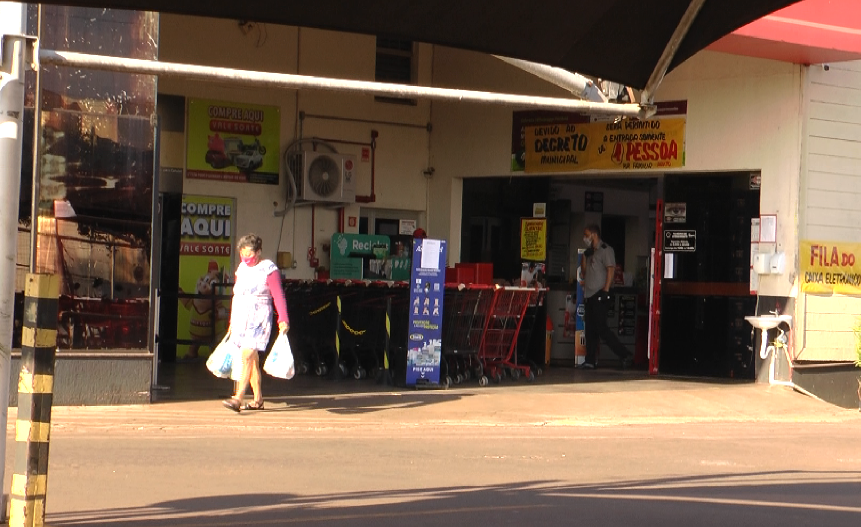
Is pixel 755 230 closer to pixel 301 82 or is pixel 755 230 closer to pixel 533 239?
pixel 533 239

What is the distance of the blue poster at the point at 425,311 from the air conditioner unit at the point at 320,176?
4857 millimetres

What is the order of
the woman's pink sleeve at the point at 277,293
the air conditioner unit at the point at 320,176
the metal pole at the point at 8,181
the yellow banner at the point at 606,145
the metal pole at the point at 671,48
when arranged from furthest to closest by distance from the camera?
the air conditioner unit at the point at 320,176 → the yellow banner at the point at 606,145 → the woman's pink sleeve at the point at 277,293 → the metal pole at the point at 8,181 → the metal pole at the point at 671,48

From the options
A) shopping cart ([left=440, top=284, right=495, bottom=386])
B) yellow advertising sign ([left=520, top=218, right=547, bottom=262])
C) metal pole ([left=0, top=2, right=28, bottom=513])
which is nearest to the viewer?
metal pole ([left=0, top=2, right=28, bottom=513])

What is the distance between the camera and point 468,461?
1043 centimetres

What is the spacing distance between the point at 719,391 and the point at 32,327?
11.2m

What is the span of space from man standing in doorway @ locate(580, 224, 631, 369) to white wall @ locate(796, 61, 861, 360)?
337cm

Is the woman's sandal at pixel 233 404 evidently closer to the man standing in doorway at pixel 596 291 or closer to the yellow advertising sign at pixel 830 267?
the man standing in doorway at pixel 596 291

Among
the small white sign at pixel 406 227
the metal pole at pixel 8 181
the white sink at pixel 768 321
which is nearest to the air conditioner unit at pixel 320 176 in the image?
the small white sign at pixel 406 227

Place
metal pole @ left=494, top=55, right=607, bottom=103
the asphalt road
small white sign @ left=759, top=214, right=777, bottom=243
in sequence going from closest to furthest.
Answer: metal pole @ left=494, top=55, right=607, bottom=103
the asphalt road
small white sign @ left=759, top=214, right=777, bottom=243

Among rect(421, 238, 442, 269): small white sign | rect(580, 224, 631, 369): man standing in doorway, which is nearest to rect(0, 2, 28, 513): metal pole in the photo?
rect(421, 238, 442, 269): small white sign

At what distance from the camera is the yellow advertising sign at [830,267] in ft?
53.3

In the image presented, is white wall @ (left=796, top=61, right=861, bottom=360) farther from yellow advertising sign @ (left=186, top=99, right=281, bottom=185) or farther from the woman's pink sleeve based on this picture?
yellow advertising sign @ (left=186, top=99, right=281, bottom=185)

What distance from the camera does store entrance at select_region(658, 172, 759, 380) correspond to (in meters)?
17.2

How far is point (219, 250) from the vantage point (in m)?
19.4
